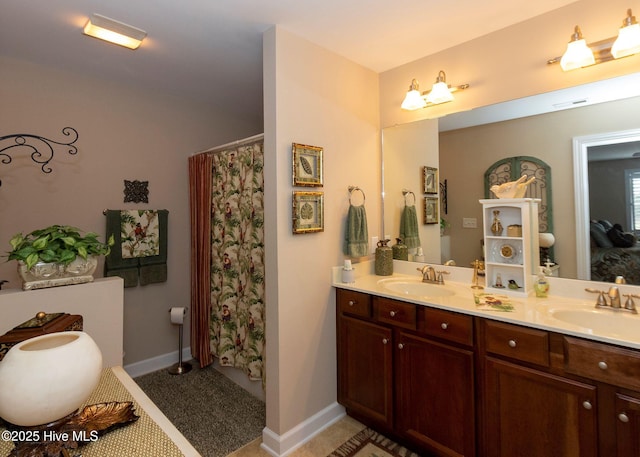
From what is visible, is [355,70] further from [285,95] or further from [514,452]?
[514,452]

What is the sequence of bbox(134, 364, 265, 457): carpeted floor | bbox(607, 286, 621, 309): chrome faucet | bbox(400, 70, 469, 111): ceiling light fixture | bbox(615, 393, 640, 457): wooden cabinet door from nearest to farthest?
1. bbox(615, 393, 640, 457): wooden cabinet door
2. bbox(607, 286, 621, 309): chrome faucet
3. bbox(134, 364, 265, 457): carpeted floor
4. bbox(400, 70, 469, 111): ceiling light fixture

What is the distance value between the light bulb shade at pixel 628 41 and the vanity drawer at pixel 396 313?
5.23ft

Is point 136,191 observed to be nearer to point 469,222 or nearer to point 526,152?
point 469,222

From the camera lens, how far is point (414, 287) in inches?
88.7

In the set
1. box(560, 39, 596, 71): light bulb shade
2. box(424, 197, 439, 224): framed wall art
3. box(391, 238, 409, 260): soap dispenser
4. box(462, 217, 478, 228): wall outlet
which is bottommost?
box(391, 238, 409, 260): soap dispenser

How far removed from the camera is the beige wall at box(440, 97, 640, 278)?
1.72 meters

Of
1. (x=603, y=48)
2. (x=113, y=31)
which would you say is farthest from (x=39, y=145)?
(x=603, y=48)

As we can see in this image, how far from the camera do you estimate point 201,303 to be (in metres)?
2.88

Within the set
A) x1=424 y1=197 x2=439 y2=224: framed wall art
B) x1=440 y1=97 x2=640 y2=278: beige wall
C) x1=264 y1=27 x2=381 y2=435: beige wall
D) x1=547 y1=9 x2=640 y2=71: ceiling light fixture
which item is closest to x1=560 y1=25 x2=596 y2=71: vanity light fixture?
x1=547 y1=9 x2=640 y2=71: ceiling light fixture

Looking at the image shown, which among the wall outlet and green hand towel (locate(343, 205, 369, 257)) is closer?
the wall outlet

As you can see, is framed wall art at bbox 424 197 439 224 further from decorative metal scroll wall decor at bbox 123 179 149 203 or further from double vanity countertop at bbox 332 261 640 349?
decorative metal scroll wall decor at bbox 123 179 149 203

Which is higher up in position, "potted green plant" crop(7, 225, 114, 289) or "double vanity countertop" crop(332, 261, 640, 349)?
"potted green plant" crop(7, 225, 114, 289)

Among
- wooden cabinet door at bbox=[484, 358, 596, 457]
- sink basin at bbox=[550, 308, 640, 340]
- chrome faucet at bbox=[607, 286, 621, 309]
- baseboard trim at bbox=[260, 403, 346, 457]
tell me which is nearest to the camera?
wooden cabinet door at bbox=[484, 358, 596, 457]

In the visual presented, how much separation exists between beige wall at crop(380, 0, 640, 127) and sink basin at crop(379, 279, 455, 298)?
1187 mm
